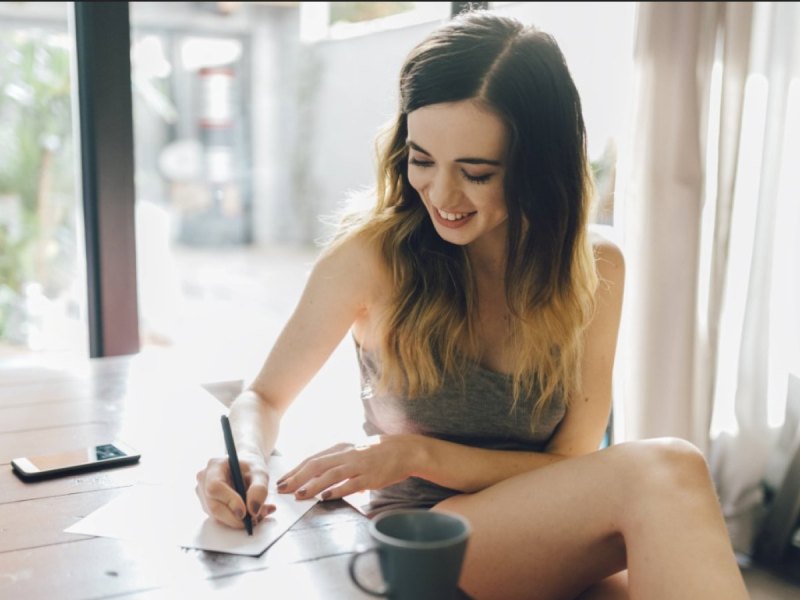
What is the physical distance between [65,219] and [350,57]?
0.91 meters

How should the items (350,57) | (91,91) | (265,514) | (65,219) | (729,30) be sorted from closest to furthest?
(265,514)
(91,91)
(65,219)
(729,30)
(350,57)

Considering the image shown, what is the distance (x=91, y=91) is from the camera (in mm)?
2090

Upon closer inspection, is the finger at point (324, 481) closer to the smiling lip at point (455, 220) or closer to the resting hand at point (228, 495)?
the resting hand at point (228, 495)

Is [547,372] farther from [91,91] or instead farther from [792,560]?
[792,560]

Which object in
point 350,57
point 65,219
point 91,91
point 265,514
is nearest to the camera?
point 265,514

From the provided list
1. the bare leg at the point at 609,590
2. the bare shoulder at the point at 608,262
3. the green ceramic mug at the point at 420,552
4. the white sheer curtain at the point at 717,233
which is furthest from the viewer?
the white sheer curtain at the point at 717,233

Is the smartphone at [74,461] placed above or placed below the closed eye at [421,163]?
below

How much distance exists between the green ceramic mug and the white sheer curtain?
197 cm

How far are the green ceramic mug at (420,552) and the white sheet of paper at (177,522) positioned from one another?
27 centimetres

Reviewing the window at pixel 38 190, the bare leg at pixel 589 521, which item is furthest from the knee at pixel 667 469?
the window at pixel 38 190

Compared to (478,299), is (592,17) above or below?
above

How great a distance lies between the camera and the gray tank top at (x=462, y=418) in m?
1.36

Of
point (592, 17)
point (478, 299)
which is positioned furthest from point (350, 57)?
point (478, 299)

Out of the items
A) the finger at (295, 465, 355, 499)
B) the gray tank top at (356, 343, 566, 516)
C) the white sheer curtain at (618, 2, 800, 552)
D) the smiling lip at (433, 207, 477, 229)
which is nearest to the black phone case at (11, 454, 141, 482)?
the finger at (295, 465, 355, 499)
